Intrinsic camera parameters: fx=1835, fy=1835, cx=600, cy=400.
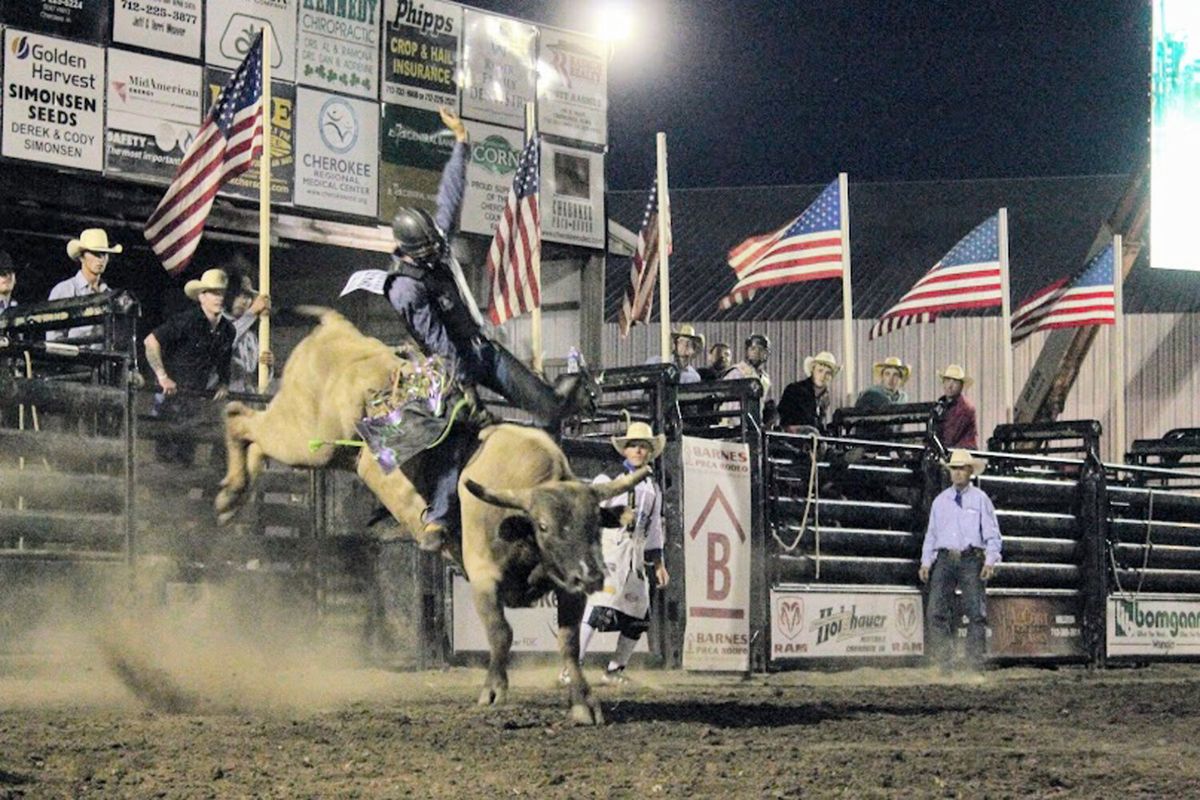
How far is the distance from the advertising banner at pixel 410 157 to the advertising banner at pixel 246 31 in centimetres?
126

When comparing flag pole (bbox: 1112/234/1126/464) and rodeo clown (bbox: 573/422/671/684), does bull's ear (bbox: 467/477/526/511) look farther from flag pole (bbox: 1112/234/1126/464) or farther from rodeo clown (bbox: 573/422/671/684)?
flag pole (bbox: 1112/234/1126/464)

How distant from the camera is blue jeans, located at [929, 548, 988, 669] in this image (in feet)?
46.9

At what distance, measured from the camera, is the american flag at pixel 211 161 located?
42.1ft

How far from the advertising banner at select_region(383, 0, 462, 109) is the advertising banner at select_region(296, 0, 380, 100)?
0.56 feet

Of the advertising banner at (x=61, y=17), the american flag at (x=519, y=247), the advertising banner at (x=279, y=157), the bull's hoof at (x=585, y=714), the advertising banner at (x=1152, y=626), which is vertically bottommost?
the advertising banner at (x=1152, y=626)

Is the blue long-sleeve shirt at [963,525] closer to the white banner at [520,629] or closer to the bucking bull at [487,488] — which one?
the white banner at [520,629]

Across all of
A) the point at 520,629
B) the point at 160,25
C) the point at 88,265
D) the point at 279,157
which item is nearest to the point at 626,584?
the point at 520,629

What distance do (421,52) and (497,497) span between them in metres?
9.62

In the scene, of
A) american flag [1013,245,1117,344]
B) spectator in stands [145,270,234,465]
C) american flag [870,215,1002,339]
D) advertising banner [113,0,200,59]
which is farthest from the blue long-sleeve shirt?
advertising banner [113,0,200,59]

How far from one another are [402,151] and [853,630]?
6651 mm

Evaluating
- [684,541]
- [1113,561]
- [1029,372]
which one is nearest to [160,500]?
[684,541]

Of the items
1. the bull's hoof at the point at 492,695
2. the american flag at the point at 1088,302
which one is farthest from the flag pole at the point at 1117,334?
the bull's hoof at the point at 492,695

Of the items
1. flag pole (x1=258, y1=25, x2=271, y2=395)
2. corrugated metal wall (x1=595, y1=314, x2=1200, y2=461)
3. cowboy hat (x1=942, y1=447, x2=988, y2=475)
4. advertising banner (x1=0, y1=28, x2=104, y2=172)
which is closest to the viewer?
flag pole (x1=258, y1=25, x2=271, y2=395)

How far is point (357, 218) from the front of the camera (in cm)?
1723
